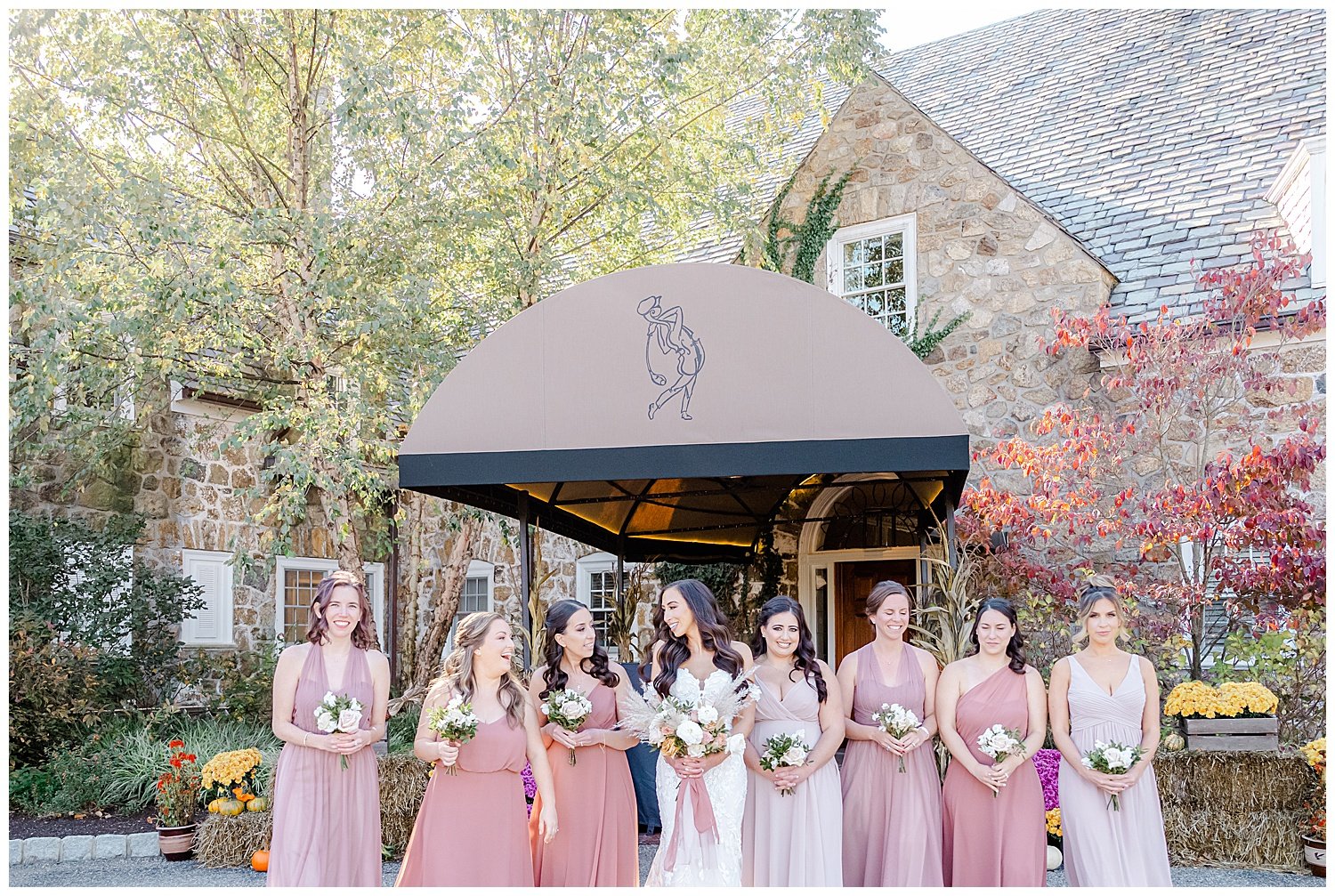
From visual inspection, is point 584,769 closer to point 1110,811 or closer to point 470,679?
point 470,679

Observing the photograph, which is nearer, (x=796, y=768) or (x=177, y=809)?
(x=796, y=768)

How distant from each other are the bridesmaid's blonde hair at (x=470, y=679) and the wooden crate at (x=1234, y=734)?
5496 millimetres

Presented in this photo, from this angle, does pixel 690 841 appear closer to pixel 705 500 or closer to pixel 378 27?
pixel 705 500

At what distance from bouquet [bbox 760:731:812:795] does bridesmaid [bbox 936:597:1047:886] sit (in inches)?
32.0

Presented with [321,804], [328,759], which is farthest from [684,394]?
[321,804]

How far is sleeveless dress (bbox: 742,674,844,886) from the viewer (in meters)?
5.90

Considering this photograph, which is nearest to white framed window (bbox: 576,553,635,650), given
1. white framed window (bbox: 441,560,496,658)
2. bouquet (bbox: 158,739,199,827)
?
white framed window (bbox: 441,560,496,658)

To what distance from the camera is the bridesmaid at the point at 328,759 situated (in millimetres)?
5723

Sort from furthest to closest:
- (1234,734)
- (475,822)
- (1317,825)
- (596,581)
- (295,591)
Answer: (596,581), (295,591), (1234,734), (1317,825), (475,822)

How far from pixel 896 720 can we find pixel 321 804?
9.63 ft

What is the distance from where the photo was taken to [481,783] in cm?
556

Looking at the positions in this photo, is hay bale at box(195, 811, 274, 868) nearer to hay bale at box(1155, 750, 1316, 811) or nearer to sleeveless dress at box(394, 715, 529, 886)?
sleeveless dress at box(394, 715, 529, 886)

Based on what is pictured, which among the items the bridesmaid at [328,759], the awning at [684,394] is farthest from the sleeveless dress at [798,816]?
the bridesmaid at [328,759]

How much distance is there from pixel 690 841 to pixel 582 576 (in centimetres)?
1139
